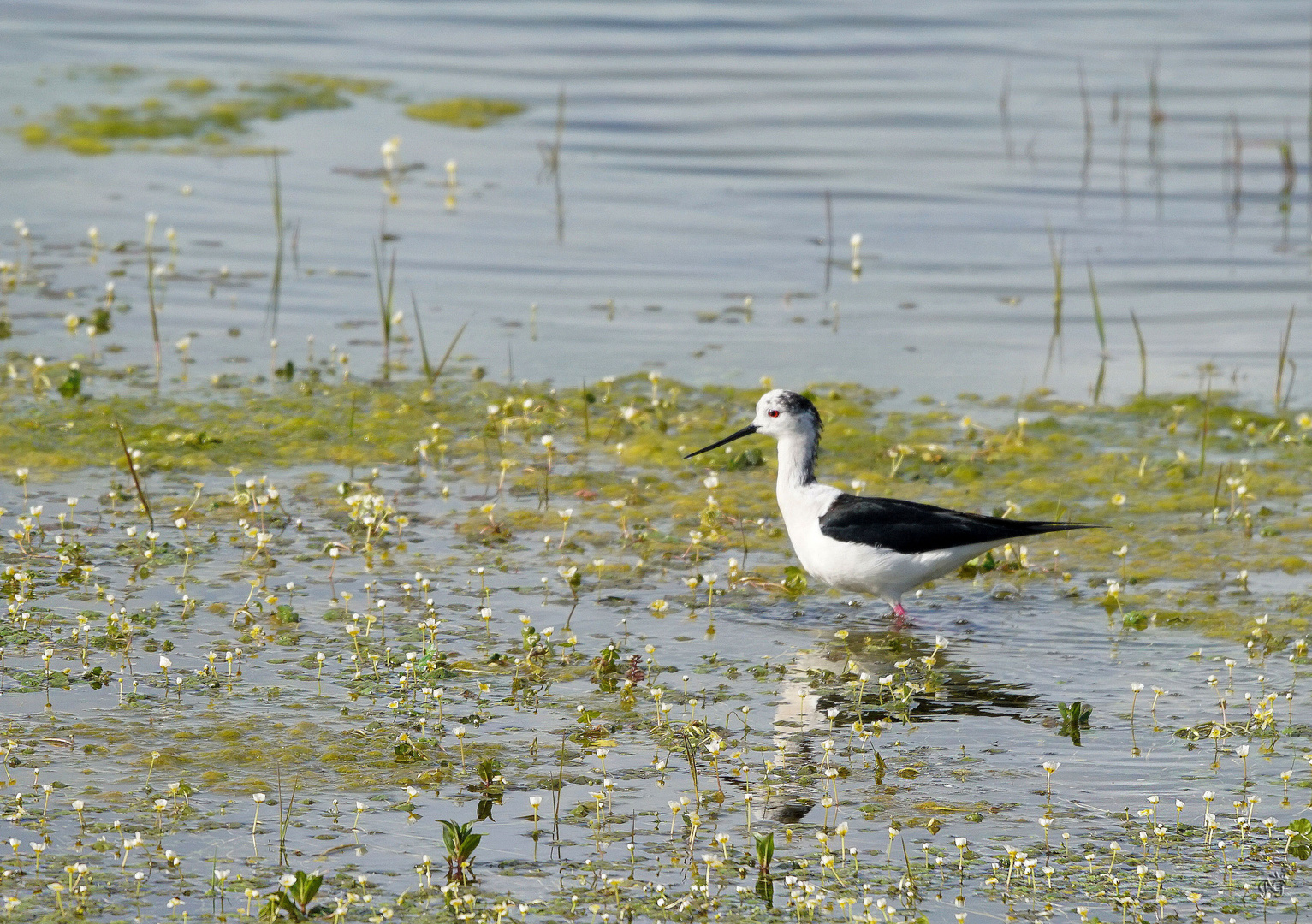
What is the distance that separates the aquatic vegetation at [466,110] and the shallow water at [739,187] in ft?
1.18

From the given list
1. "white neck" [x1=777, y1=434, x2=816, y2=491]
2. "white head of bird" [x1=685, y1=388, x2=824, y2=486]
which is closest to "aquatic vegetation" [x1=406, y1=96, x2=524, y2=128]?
"white head of bird" [x1=685, y1=388, x2=824, y2=486]

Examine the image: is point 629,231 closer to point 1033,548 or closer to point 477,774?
point 1033,548

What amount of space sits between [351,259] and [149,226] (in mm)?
1904

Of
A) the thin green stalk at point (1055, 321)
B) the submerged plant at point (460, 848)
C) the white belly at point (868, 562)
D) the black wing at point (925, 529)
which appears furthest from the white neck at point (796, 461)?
the thin green stalk at point (1055, 321)

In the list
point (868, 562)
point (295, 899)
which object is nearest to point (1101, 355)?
point (868, 562)

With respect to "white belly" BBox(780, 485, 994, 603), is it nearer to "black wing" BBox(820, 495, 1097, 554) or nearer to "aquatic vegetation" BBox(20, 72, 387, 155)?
"black wing" BBox(820, 495, 1097, 554)

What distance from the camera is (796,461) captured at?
9.41 m

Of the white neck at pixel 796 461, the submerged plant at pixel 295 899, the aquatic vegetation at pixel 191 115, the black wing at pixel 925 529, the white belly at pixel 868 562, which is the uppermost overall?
the aquatic vegetation at pixel 191 115

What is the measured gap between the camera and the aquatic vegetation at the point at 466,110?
2248 cm

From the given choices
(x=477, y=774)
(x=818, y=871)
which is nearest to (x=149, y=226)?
(x=477, y=774)

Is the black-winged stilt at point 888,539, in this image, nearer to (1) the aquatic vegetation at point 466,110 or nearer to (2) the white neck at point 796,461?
(2) the white neck at point 796,461

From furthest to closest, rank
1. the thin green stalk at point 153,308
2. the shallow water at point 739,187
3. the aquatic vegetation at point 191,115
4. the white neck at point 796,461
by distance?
the aquatic vegetation at point 191,115 → the shallow water at point 739,187 → the thin green stalk at point 153,308 → the white neck at point 796,461

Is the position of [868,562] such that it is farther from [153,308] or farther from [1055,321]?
[153,308]

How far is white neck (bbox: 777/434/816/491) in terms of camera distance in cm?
938
